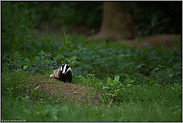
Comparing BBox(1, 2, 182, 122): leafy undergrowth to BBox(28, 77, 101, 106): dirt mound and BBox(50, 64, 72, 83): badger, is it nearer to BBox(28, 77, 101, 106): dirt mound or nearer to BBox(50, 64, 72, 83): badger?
BBox(28, 77, 101, 106): dirt mound

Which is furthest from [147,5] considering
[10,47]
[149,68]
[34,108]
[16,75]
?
[34,108]

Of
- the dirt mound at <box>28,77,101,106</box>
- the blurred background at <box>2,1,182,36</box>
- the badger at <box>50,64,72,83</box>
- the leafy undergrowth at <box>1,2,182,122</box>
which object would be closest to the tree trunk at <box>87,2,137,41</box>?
the blurred background at <box>2,1,182,36</box>

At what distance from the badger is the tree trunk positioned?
6093 millimetres

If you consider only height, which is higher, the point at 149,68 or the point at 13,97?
the point at 149,68

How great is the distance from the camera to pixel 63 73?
4.44 metres

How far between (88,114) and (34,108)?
1045 millimetres

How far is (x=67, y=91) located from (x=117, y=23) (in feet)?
23.9

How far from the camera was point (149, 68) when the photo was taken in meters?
6.38

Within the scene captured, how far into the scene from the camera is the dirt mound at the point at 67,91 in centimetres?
407

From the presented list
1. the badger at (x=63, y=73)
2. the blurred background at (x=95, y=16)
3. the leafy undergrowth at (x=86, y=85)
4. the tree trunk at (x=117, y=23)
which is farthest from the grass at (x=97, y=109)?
the blurred background at (x=95, y=16)

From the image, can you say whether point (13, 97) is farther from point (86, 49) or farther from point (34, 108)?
point (86, 49)

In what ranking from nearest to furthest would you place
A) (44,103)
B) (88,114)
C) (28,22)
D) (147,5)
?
(88,114), (44,103), (28,22), (147,5)

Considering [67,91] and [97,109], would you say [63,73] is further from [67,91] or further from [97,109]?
[97,109]

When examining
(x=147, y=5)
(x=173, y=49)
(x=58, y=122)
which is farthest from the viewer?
(x=147, y=5)
